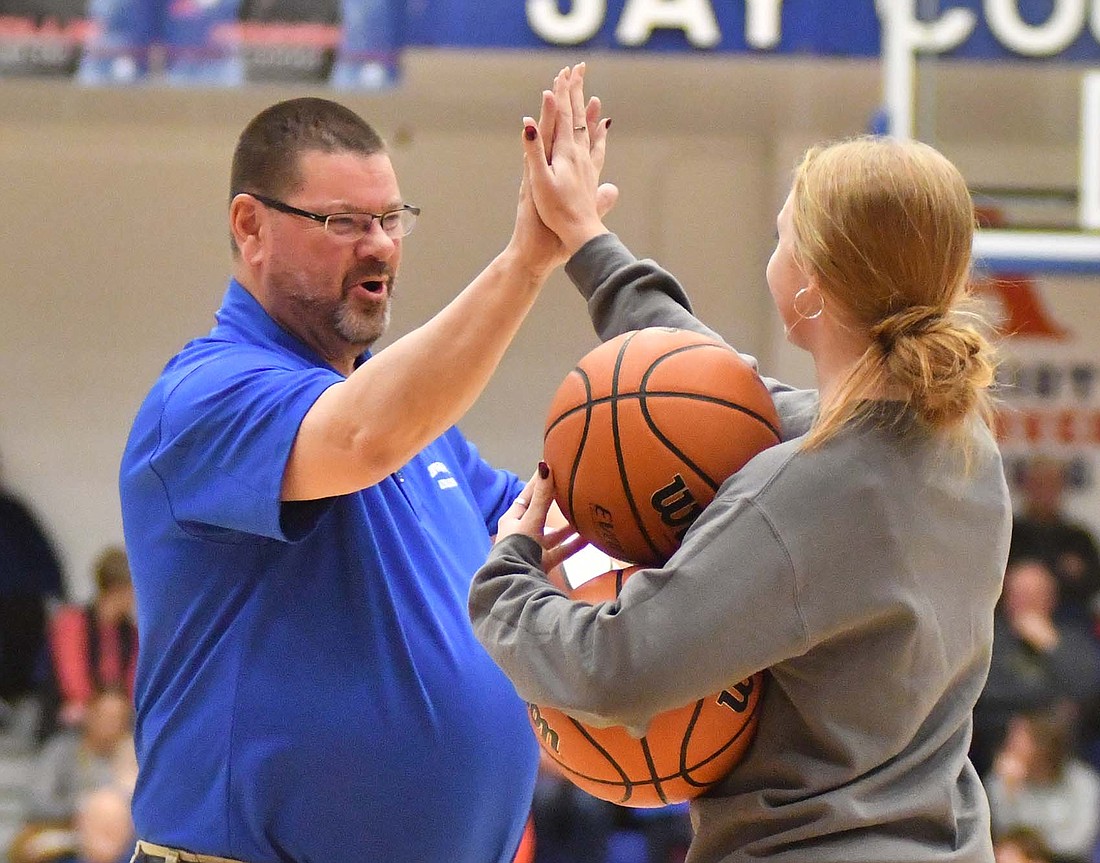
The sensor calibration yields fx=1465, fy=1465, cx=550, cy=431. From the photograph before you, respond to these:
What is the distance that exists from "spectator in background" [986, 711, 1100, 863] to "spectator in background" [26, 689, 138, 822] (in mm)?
3628

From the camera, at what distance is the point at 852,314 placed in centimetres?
167

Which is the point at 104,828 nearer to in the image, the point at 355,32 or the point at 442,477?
the point at 355,32

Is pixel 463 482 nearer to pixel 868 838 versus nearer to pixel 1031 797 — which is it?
pixel 868 838

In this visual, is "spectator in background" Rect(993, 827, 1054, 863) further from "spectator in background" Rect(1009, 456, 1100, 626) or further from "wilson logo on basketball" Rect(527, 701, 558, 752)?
"wilson logo on basketball" Rect(527, 701, 558, 752)

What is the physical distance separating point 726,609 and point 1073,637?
5262 millimetres

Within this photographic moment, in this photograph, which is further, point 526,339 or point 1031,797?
point 526,339

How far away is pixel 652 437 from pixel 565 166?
452 mm

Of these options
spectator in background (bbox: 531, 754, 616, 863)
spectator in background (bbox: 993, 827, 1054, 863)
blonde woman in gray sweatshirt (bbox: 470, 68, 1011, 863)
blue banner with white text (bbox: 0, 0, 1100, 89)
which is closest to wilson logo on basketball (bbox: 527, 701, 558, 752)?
blonde woman in gray sweatshirt (bbox: 470, 68, 1011, 863)

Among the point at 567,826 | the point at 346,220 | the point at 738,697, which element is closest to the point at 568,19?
the point at 567,826

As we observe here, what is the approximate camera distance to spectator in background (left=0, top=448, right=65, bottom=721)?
22.0 feet

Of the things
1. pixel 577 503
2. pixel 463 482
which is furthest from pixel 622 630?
pixel 463 482

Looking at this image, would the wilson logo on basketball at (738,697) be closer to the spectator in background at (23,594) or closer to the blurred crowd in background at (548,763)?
the blurred crowd in background at (548,763)

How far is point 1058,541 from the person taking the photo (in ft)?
21.9

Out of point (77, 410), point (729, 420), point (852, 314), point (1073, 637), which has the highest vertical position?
point (852, 314)
